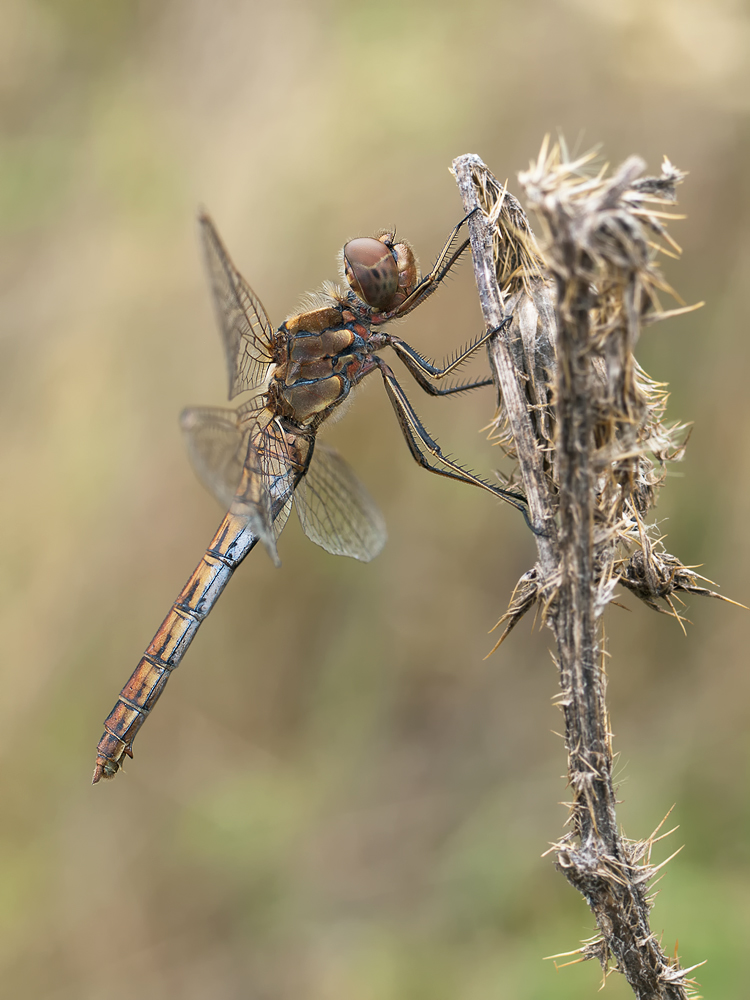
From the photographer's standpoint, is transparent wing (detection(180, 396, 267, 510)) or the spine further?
the spine

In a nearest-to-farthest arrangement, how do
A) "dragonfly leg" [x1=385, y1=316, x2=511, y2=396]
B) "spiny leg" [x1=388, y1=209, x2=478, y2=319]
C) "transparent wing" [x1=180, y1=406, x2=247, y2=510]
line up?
"transparent wing" [x1=180, y1=406, x2=247, y2=510] < "spiny leg" [x1=388, y1=209, x2=478, y2=319] < "dragonfly leg" [x1=385, y1=316, x2=511, y2=396]

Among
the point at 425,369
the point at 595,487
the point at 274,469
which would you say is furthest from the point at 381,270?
the point at 595,487

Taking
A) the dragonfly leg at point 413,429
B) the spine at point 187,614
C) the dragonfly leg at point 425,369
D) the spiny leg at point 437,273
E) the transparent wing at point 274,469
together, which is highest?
the spiny leg at point 437,273

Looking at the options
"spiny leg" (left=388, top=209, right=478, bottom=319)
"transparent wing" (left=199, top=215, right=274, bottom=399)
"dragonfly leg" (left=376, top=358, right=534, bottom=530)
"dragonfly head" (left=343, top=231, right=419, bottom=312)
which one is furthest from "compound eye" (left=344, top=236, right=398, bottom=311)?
"transparent wing" (left=199, top=215, right=274, bottom=399)

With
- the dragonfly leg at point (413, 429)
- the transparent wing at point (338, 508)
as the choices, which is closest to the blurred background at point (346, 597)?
the transparent wing at point (338, 508)

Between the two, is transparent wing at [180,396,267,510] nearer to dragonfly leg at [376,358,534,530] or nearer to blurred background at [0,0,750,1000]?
dragonfly leg at [376,358,534,530]

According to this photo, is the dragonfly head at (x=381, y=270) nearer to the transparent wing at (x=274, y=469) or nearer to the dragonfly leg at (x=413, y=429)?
the dragonfly leg at (x=413, y=429)
